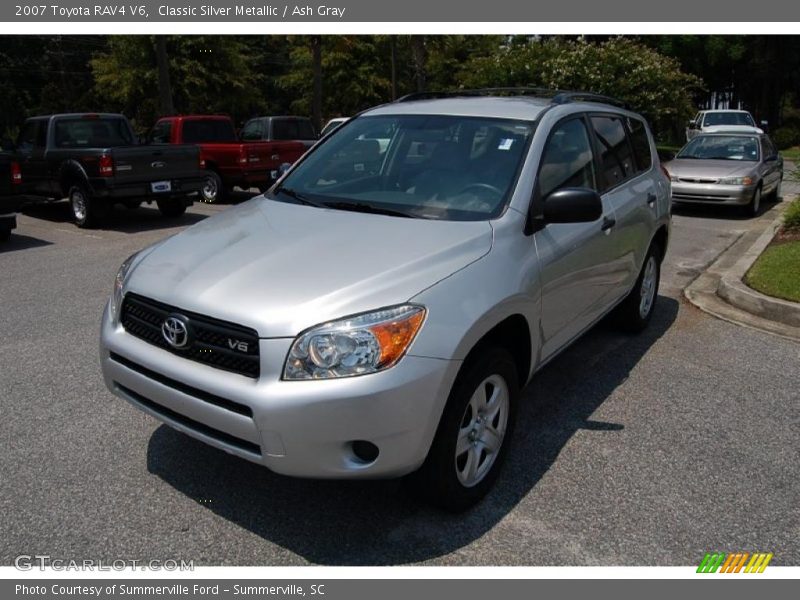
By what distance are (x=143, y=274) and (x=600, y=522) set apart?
2425 mm

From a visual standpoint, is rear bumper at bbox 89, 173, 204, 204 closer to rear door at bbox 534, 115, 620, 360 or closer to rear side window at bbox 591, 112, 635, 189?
rear side window at bbox 591, 112, 635, 189

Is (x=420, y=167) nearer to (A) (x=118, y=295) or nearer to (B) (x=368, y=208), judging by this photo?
(B) (x=368, y=208)

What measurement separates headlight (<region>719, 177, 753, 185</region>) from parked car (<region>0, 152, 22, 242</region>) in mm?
11497

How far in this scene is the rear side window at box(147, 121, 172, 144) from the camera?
14.5 metres

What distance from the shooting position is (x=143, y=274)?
338 centimetres

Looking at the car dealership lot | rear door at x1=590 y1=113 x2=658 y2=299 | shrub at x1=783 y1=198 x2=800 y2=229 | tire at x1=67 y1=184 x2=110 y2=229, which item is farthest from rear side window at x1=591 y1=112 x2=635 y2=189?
tire at x1=67 y1=184 x2=110 y2=229

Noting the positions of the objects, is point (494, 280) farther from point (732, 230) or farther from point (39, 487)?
point (732, 230)

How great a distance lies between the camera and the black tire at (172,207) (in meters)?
12.5

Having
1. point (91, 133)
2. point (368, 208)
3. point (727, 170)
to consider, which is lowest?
point (727, 170)

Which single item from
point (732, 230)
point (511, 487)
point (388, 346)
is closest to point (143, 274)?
point (388, 346)

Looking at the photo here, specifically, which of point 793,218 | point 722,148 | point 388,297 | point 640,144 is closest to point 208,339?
point 388,297

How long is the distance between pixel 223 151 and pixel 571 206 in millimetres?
11871

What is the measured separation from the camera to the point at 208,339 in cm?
293

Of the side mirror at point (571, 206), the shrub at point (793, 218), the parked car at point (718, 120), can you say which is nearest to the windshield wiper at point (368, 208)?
the side mirror at point (571, 206)
